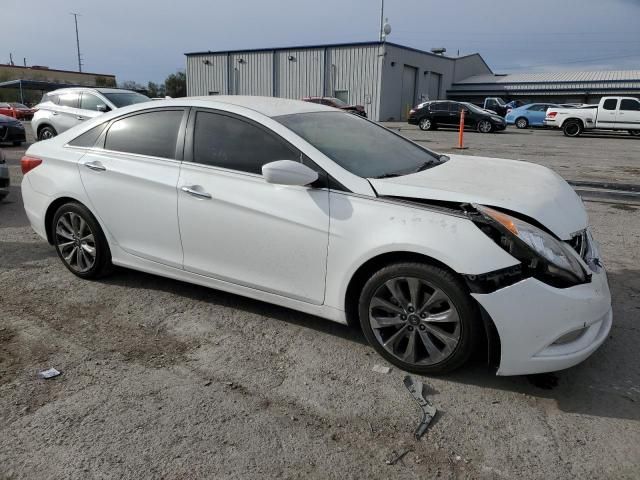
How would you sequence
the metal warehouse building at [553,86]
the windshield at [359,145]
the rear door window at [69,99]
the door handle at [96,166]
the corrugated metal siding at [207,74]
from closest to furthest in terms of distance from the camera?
the windshield at [359,145]
the door handle at [96,166]
the rear door window at [69,99]
the metal warehouse building at [553,86]
the corrugated metal siding at [207,74]

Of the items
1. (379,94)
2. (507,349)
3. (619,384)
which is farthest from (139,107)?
(379,94)

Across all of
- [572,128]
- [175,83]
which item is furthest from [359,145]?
[175,83]

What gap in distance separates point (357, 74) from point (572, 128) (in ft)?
65.4

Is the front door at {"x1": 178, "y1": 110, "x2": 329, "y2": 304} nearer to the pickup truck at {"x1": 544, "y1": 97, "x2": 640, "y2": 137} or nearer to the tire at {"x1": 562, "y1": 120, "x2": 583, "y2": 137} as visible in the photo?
the pickup truck at {"x1": 544, "y1": 97, "x2": 640, "y2": 137}

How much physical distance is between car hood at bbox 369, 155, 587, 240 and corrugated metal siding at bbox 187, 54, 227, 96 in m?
46.1

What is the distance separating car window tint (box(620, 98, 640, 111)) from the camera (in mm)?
23891

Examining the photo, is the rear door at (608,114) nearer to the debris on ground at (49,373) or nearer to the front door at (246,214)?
the front door at (246,214)

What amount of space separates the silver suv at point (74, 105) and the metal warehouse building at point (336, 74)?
94.7ft

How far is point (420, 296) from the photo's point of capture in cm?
314

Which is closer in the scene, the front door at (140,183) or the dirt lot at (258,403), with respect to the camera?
the dirt lot at (258,403)

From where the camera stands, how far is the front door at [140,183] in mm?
4051

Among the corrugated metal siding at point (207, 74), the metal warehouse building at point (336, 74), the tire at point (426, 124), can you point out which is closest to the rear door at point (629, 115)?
the tire at point (426, 124)

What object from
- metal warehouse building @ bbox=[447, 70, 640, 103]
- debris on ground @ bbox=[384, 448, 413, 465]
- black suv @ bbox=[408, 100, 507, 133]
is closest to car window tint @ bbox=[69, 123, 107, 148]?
debris on ground @ bbox=[384, 448, 413, 465]

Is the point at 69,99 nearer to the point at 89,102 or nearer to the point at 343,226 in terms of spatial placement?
the point at 89,102
